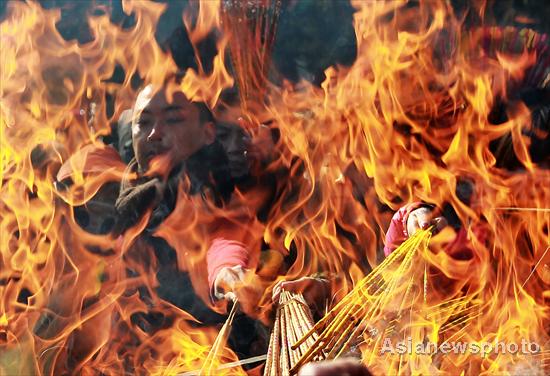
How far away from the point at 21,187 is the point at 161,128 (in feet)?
3.11

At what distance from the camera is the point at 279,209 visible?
424 centimetres

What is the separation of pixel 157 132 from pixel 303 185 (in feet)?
3.06

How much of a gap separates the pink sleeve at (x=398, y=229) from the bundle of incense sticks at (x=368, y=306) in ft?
0.70

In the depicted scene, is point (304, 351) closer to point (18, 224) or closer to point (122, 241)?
point (122, 241)

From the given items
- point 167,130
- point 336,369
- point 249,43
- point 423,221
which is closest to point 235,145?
point 167,130

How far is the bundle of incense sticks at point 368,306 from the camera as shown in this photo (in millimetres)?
2986

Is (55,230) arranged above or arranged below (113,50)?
below

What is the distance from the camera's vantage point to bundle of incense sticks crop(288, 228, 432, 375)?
2.99 metres

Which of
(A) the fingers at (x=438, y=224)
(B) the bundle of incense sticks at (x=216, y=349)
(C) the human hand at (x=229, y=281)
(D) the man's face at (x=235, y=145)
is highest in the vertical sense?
(D) the man's face at (x=235, y=145)

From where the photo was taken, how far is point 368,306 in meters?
3.35

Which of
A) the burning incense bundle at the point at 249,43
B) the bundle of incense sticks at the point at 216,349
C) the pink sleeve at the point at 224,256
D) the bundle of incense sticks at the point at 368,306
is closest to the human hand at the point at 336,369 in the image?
the bundle of incense sticks at the point at 368,306

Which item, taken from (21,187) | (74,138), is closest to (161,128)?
(74,138)

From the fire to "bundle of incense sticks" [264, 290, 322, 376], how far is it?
8.7 inches

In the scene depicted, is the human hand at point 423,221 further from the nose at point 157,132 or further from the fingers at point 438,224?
the nose at point 157,132
